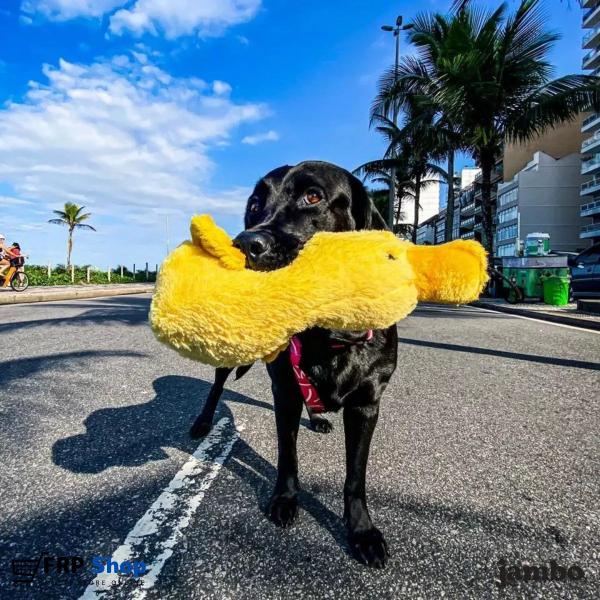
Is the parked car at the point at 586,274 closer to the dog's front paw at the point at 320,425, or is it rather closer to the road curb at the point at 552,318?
the road curb at the point at 552,318

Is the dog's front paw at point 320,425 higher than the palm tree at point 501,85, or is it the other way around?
the palm tree at point 501,85

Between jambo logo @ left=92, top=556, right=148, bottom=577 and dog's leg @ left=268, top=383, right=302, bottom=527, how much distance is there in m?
0.53

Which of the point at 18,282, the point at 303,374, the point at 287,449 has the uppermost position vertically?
the point at 18,282

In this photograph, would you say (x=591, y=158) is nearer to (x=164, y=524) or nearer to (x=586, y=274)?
(x=586, y=274)

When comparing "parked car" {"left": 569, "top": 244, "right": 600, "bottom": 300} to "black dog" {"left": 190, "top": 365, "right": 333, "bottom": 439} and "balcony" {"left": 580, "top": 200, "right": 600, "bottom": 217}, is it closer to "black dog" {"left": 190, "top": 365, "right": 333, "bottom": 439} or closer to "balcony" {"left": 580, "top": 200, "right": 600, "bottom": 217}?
"black dog" {"left": 190, "top": 365, "right": 333, "bottom": 439}

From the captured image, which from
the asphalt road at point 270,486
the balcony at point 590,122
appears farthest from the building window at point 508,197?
the asphalt road at point 270,486

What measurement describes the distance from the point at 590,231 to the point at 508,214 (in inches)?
429

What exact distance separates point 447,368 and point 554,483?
2495mm

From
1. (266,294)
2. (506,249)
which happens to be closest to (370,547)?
(266,294)

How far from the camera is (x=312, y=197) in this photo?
194 cm

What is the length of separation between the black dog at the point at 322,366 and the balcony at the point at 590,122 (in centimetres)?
5052

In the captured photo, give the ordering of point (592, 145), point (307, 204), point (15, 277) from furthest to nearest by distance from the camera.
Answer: point (592, 145) < point (15, 277) < point (307, 204)

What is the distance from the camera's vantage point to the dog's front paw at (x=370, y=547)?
1.46 meters

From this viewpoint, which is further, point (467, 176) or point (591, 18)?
point (467, 176)
